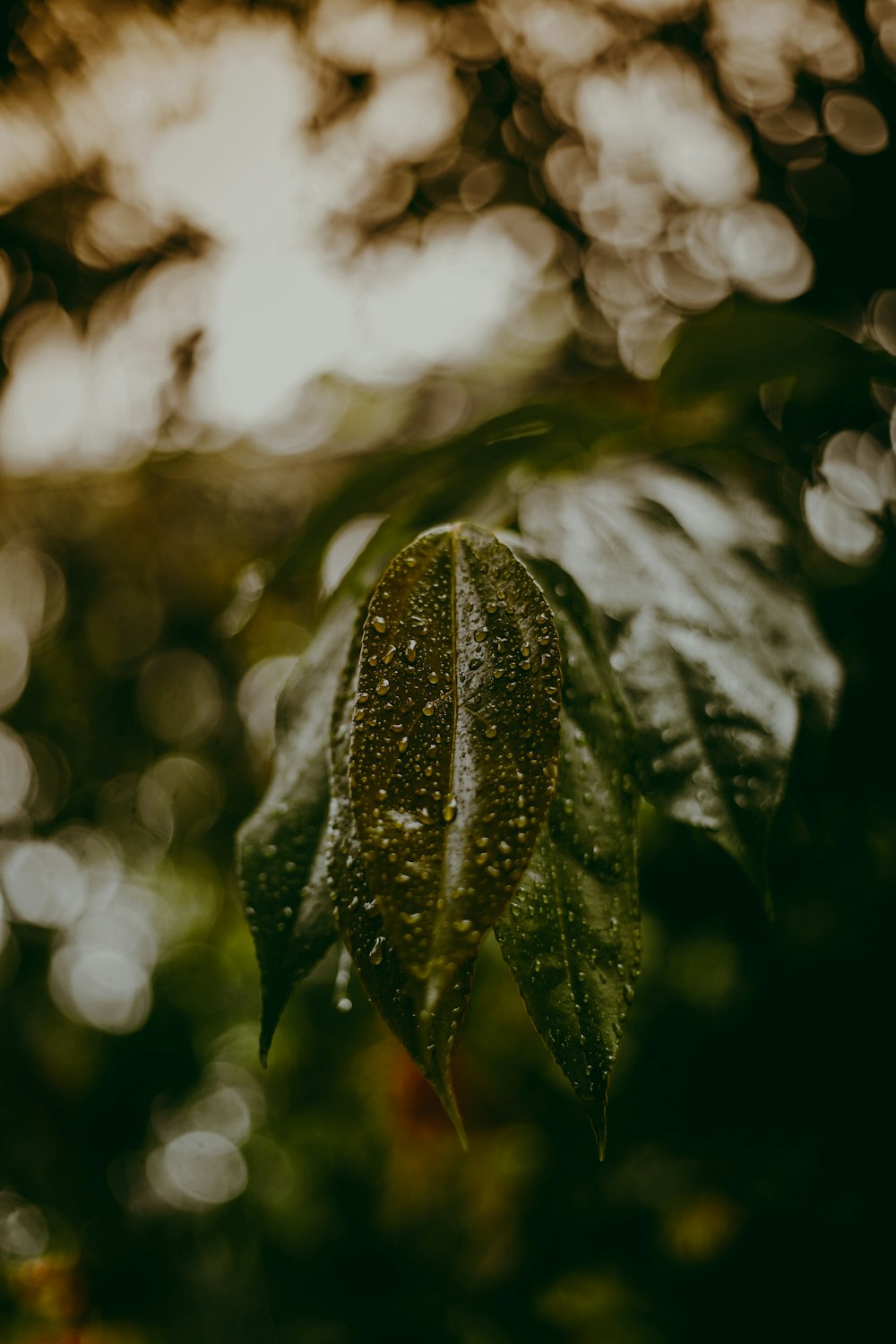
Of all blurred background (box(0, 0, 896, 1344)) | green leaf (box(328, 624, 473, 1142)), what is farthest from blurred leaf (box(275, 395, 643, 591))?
green leaf (box(328, 624, 473, 1142))

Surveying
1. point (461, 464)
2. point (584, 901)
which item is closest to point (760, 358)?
point (461, 464)

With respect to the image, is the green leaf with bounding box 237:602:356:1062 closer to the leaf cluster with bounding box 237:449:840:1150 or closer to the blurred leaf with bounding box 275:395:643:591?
the leaf cluster with bounding box 237:449:840:1150

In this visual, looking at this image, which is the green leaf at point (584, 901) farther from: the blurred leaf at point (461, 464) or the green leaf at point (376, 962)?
the blurred leaf at point (461, 464)

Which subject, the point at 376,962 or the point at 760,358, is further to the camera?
the point at 760,358

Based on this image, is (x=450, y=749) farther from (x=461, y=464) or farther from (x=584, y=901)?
(x=461, y=464)

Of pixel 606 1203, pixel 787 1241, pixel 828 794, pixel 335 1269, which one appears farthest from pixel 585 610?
pixel 335 1269

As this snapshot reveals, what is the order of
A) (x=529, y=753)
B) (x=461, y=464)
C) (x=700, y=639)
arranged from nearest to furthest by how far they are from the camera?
(x=529, y=753) → (x=700, y=639) → (x=461, y=464)

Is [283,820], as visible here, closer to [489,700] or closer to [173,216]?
[489,700]
